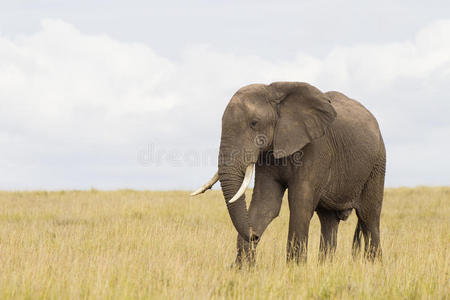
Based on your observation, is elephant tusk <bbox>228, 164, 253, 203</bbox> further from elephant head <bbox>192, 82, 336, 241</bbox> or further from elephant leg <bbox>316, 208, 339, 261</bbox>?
elephant leg <bbox>316, 208, 339, 261</bbox>

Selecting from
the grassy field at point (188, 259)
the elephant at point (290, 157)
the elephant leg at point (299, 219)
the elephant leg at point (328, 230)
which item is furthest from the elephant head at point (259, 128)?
the elephant leg at point (328, 230)

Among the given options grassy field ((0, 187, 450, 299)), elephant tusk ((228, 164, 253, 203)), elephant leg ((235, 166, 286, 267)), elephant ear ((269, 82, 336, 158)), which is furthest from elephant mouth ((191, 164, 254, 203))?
grassy field ((0, 187, 450, 299))

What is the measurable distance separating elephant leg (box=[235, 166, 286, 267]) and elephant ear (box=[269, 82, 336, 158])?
60 centimetres

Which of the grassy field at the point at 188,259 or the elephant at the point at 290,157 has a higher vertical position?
the elephant at the point at 290,157

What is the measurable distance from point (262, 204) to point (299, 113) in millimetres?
1258

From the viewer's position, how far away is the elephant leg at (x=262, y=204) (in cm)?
662

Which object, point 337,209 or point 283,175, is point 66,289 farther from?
point 337,209

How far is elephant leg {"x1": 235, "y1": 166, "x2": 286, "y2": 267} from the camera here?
21.7ft

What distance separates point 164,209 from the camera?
14.7 meters

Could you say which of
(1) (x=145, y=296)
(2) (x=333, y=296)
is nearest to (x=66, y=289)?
(1) (x=145, y=296)

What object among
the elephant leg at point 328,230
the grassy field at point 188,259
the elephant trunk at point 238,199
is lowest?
the grassy field at point 188,259

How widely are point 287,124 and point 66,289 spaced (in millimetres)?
3152

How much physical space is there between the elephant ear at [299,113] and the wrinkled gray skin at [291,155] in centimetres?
1

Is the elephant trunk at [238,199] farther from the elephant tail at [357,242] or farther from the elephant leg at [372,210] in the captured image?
the elephant tail at [357,242]
